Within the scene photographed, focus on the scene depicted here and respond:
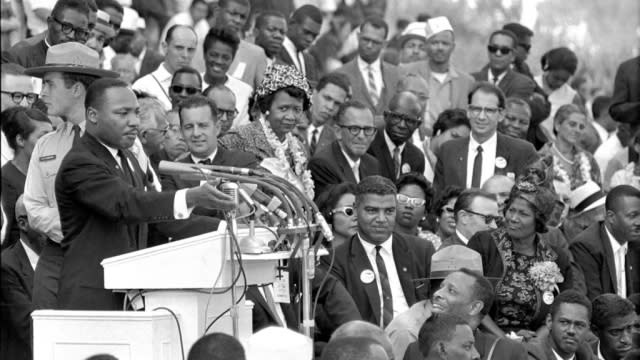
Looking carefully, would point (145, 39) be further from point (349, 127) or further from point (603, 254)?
point (603, 254)

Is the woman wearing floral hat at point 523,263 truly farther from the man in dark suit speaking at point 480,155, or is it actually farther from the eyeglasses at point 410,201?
the man in dark suit speaking at point 480,155

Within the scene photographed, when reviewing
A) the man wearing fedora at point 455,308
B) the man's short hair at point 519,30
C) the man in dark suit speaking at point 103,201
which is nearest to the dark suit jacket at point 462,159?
the man wearing fedora at point 455,308

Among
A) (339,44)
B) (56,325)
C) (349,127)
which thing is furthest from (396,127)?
(56,325)


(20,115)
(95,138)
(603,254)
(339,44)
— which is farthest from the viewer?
(339,44)

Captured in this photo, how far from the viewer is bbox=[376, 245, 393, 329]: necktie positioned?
357 inches

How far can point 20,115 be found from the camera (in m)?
9.84

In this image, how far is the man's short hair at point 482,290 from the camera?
850cm

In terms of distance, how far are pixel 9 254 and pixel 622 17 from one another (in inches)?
604

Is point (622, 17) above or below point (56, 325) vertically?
above

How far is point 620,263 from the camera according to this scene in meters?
10.6

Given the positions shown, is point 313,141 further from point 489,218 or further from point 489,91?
point 489,218

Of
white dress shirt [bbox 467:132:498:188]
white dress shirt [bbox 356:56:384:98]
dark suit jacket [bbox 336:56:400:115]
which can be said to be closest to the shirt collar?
white dress shirt [bbox 467:132:498:188]

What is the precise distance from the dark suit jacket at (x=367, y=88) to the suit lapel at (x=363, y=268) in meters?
4.17

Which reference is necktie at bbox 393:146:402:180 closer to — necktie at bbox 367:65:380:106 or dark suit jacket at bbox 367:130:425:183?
dark suit jacket at bbox 367:130:425:183
